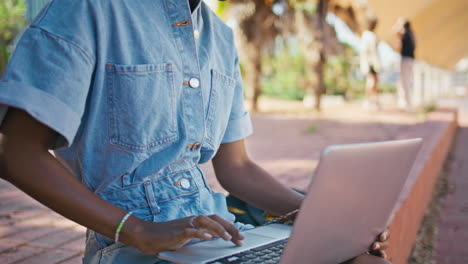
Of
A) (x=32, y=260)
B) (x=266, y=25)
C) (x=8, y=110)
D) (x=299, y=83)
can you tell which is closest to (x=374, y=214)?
(x=8, y=110)

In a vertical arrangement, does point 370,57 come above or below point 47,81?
below

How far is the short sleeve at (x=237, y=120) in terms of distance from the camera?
1628 mm

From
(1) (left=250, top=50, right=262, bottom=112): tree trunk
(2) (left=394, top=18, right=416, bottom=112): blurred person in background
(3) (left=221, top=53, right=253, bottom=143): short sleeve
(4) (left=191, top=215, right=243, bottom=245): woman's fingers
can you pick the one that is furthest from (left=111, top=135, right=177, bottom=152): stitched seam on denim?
(1) (left=250, top=50, right=262, bottom=112): tree trunk

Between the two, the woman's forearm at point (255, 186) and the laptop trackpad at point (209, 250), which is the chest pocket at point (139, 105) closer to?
the laptop trackpad at point (209, 250)

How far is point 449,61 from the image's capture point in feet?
107

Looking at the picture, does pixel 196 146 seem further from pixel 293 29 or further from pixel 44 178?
pixel 293 29

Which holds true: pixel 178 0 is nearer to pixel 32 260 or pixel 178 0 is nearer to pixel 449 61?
pixel 32 260

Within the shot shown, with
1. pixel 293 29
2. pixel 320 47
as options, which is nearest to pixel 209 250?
pixel 320 47

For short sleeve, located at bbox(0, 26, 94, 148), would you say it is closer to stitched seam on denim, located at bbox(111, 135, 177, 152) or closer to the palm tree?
stitched seam on denim, located at bbox(111, 135, 177, 152)

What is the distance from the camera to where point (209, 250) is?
3.82 ft

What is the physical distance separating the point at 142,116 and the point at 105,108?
0.09 metres

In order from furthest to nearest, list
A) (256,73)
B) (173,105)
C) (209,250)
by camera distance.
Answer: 1. (256,73)
2. (173,105)
3. (209,250)

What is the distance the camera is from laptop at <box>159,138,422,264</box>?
0.97 meters

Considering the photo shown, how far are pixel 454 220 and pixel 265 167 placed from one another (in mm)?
1787
